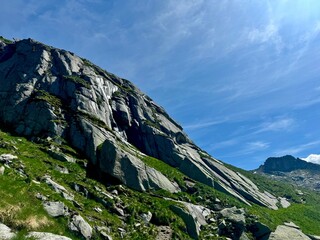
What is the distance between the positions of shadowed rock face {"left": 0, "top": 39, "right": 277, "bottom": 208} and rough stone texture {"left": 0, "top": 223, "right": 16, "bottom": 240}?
39.0 metres

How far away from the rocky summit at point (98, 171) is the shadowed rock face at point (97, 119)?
28 centimetres

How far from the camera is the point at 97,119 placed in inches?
3236

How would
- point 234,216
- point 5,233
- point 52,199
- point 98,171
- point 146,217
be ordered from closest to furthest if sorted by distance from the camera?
point 5,233
point 52,199
point 146,217
point 234,216
point 98,171

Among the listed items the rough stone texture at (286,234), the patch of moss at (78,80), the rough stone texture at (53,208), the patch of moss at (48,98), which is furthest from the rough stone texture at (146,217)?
the patch of moss at (78,80)

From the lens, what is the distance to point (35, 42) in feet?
383

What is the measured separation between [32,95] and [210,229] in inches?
2305

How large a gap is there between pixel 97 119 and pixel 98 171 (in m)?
25.7

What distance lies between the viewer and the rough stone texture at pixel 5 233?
53.4 ft

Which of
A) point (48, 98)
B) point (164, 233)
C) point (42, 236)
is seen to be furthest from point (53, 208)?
point (48, 98)

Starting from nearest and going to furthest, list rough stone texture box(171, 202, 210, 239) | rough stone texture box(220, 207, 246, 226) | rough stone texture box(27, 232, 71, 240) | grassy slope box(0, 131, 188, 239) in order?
rough stone texture box(27, 232, 71, 240)
grassy slope box(0, 131, 188, 239)
rough stone texture box(171, 202, 210, 239)
rough stone texture box(220, 207, 246, 226)

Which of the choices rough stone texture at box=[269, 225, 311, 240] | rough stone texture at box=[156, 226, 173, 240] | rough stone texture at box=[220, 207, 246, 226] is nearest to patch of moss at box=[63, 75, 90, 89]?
rough stone texture at box=[220, 207, 246, 226]

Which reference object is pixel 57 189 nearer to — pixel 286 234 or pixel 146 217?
pixel 146 217

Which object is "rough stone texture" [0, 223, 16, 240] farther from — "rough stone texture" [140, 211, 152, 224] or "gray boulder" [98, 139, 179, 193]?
"gray boulder" [98, 139, 179, 193]

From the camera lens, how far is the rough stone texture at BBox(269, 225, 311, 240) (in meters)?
59.6
